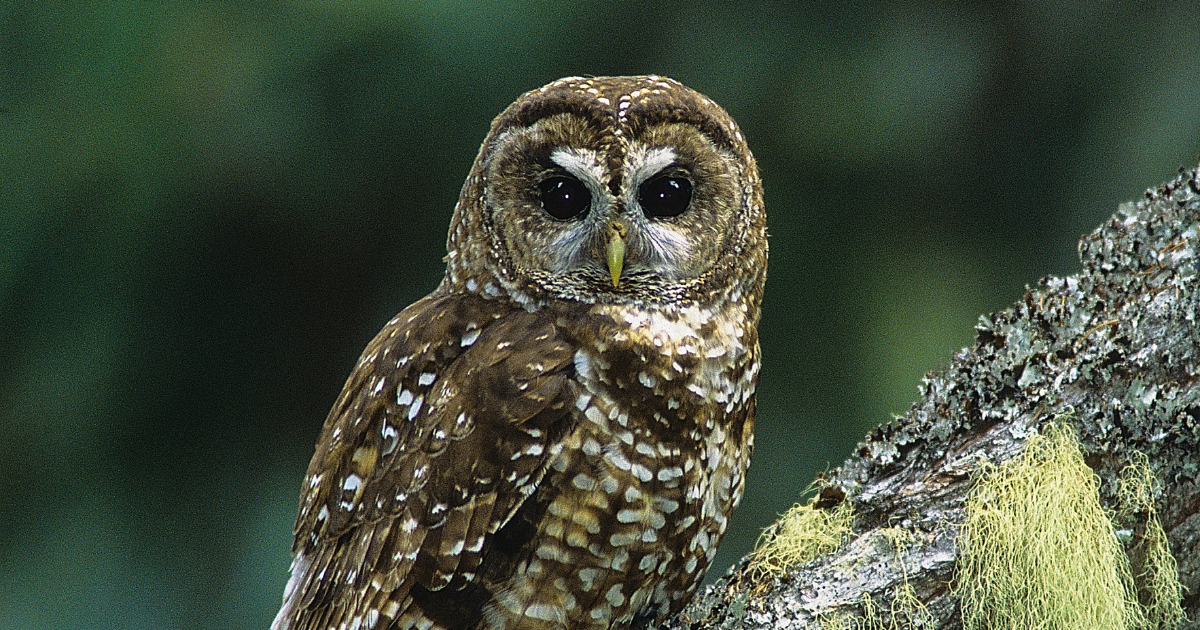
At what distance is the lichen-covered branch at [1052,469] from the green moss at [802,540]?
0.02 meters

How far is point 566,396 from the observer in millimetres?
2039

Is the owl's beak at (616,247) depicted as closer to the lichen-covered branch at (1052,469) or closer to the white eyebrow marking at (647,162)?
the white eyebrow marking at (647,162)

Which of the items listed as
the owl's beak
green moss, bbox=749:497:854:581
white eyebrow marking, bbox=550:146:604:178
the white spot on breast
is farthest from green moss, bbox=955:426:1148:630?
white eyebrow marking, bbox=550:146:604:178

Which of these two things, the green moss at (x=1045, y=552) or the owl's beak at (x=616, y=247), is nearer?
the green moss at (x=1045, y=552)

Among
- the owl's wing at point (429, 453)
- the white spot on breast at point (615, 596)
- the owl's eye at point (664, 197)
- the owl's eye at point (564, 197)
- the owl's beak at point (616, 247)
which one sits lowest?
the white spot on breast at point (615, 596)

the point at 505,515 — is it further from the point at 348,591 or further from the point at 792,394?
the point at 792,394

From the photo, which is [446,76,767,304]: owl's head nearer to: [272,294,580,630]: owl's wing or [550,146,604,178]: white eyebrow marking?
[550,146,604,178]: white eyebrow marking

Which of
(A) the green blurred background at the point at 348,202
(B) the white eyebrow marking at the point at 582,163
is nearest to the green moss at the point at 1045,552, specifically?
(B) the white eyebrow marking at the point at 582,163

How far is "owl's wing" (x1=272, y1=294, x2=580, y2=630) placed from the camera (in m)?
2.03

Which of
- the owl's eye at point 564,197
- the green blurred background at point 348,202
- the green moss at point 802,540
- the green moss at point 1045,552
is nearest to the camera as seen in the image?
the green moss at point 1045,552

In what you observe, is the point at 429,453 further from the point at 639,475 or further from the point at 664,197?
the point at 664,197

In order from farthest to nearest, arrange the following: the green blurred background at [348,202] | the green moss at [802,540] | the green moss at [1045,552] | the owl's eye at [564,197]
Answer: the green blurred background at [348,202]
the owl's eye at [564,197]
the green moss at [802,540]
the green moss at [1045,552]

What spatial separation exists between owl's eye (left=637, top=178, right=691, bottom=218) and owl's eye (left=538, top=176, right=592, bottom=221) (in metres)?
0.11

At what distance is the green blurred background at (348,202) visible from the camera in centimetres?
324
